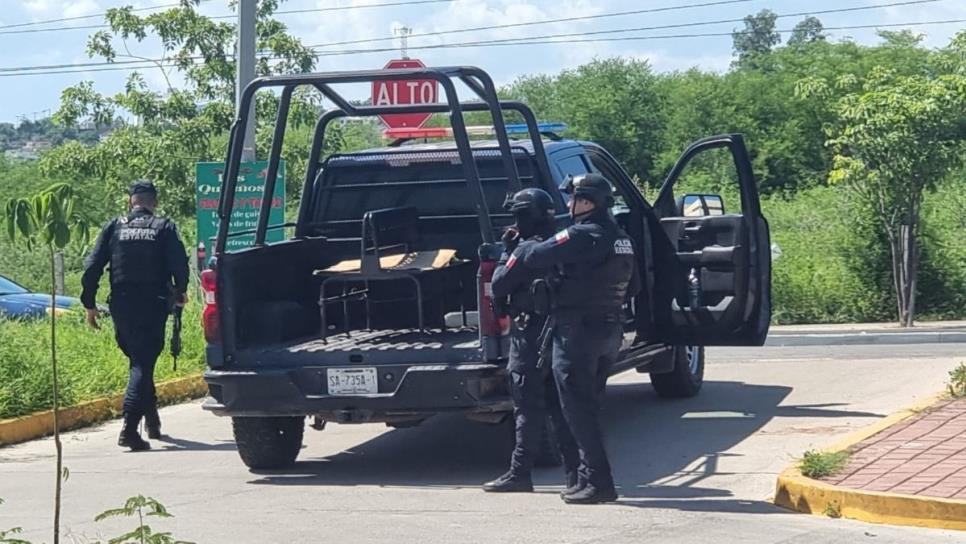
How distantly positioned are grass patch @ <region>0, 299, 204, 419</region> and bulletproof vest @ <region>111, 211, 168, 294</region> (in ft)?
5.73

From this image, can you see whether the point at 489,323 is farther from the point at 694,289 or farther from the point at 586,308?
the point at 694,289

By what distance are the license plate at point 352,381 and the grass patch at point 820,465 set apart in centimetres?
241

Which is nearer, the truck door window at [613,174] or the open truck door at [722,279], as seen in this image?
the open truck door at [722,279]

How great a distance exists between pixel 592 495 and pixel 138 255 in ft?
13.3

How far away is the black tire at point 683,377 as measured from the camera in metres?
11.6

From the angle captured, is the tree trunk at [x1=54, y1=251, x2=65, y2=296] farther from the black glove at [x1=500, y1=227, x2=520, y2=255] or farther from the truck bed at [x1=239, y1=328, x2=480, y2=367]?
the black glove at [x1=500, y1=227, x2=520, y2=255]

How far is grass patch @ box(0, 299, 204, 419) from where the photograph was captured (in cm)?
1170

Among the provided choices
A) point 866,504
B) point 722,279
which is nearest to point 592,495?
point 866,504

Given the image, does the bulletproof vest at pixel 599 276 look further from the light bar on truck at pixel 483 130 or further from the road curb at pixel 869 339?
the road curb at pixel 869 339

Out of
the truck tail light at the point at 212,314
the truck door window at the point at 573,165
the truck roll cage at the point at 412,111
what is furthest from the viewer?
the truck door window at the point at 573,165

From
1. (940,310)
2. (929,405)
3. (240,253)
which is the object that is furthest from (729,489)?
(940,310)

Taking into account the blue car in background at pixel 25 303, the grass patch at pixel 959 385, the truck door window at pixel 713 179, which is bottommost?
the grass patch at pixel 959 385

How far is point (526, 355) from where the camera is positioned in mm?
8086

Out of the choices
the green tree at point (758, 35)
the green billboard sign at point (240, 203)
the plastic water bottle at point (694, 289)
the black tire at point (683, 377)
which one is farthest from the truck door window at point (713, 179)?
the green tree at point (758, 35)
